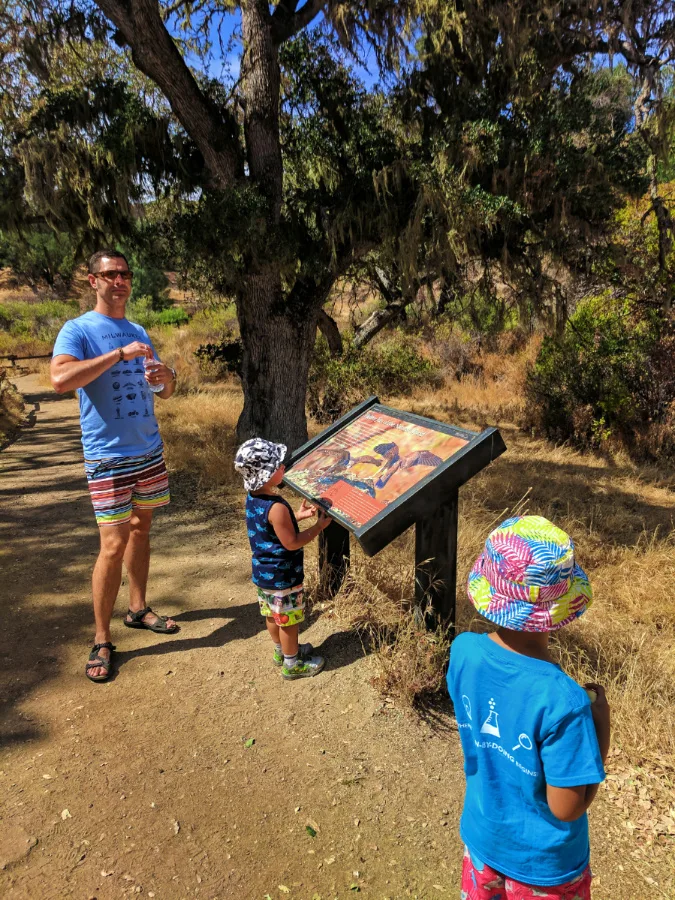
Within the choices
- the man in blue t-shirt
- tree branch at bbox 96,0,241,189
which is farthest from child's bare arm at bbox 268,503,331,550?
tree branch at bbox 96,0,241,189

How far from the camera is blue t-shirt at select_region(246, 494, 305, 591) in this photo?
282 cm

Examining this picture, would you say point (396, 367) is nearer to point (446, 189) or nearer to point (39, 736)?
point (446, 189)

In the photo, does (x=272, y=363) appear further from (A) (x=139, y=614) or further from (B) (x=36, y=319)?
(B) (x=36, y=319)

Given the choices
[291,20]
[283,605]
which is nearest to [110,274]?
[283,605]

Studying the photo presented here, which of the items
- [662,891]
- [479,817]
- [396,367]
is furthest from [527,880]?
[396,367]

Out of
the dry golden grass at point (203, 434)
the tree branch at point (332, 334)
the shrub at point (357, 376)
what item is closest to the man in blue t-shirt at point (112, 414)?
the dry golden grass at point (203, 434)

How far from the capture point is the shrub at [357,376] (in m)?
11.4

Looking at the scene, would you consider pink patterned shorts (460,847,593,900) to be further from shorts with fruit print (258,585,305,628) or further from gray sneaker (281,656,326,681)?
gray sneaker (281,656,326,681)

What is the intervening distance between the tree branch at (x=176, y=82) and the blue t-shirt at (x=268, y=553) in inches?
190

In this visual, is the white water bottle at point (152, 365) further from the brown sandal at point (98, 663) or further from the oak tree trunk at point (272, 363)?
the oak tree trunk at point (272, 363)

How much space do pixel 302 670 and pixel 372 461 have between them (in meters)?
1.17

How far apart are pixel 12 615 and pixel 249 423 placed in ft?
13.4

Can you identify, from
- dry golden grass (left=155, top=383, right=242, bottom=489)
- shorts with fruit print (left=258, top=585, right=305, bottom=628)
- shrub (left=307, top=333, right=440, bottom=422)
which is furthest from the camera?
shrub (left=307, top=333, right=440, bottom=422)

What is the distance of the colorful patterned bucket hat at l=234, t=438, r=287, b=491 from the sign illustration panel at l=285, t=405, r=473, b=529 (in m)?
0.38
